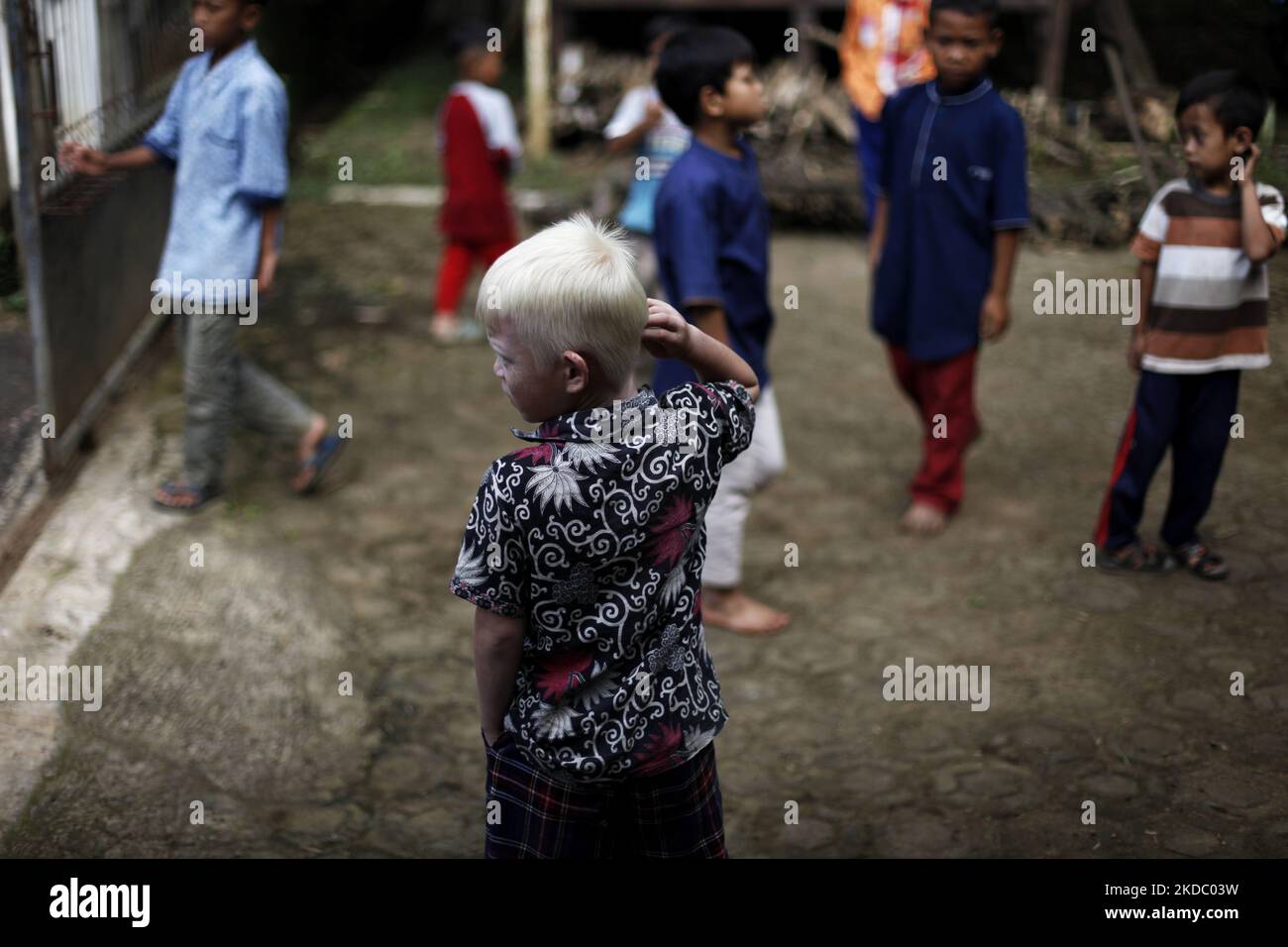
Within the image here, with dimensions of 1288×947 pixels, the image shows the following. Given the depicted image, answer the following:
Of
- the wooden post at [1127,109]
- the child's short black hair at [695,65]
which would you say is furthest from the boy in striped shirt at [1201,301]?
the child's short black hair at [695,65]

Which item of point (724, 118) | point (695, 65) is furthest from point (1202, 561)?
point (695, 65)

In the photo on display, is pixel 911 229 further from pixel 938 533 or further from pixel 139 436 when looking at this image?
pixel 139 436

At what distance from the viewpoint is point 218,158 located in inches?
181

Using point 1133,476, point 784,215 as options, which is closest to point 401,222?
point 784,215

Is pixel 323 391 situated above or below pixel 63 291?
below

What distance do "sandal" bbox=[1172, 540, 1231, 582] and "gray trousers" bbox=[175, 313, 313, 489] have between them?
3108mm

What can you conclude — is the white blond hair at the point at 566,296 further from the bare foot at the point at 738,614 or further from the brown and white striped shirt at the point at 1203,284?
the brown and white striped shirt at the point at 1203,284

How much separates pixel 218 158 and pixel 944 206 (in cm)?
239

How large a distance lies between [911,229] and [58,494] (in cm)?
301

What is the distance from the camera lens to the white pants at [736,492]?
4191 mm

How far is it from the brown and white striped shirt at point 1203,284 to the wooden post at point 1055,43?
5.79 m

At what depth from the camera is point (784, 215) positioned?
853cm

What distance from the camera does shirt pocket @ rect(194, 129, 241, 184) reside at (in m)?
4.56

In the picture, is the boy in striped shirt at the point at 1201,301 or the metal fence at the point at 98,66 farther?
the metal fence at the point at 98,66
